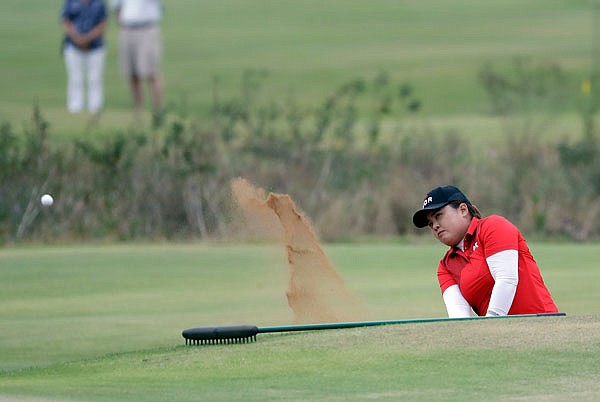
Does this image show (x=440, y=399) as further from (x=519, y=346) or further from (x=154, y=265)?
(x=154, y=265)

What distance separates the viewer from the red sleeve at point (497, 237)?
26.0 feet

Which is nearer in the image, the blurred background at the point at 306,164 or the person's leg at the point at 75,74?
the blurred background at the point at 306,164

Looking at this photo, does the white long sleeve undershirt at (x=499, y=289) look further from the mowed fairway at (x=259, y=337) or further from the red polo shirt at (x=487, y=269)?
the mowed fairway at (x=259, y=337)

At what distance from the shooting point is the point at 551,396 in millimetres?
6176

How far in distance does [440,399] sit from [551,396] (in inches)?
18.1

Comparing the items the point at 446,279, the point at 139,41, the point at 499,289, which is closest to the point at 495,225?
the point at 499,289

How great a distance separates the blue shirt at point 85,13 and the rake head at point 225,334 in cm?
1811

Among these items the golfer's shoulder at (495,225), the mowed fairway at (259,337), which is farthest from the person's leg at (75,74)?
the golfer's shoulder at (495,225)

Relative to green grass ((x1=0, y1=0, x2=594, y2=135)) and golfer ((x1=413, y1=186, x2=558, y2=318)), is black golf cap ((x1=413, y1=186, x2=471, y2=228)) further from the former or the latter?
green grass ((x1=0, y1=0, x2=594, y2=135))

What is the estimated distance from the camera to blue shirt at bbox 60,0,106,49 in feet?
84.4

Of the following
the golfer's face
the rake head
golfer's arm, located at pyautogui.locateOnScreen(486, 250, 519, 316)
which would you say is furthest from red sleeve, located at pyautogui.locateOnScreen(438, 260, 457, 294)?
the rake head

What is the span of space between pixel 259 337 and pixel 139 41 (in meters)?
18.3

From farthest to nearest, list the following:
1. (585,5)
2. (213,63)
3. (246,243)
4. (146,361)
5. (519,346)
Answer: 1. (585,5)
2. (213,63)
3. (246,243)
4. (146,361)
5. (519,346)

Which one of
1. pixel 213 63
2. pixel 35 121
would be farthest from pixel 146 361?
pixel 213 63
